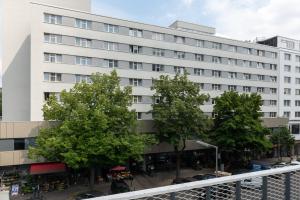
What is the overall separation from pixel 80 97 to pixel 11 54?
16.8 m

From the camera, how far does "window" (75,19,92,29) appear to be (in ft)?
113

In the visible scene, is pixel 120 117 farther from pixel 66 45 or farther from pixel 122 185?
pixel 66 45

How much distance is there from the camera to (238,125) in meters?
33.8

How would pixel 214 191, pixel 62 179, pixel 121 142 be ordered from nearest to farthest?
pixel 214 191 → pixel 121 142 → pixel 62 179

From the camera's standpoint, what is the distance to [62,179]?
2998cm

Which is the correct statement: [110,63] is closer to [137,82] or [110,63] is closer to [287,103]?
[137,82]

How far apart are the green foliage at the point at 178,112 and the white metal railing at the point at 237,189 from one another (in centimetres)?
2455

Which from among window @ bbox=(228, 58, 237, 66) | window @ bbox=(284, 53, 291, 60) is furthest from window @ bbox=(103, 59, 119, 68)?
window @ bbox=(284, 53, 291, 60)

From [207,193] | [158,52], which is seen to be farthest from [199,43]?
[207,193]

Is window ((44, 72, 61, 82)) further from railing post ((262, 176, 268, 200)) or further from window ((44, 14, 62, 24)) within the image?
railing post ((262, 176, 268, 200))

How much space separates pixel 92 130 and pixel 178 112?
9.65 m

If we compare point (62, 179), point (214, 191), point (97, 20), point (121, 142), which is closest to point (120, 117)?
point (121, 142)

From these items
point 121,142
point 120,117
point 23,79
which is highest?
point 23,79

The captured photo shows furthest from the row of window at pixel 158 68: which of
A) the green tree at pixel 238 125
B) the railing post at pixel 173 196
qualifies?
the railing post at pixel 173 196
